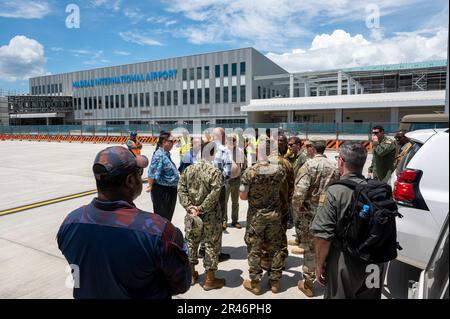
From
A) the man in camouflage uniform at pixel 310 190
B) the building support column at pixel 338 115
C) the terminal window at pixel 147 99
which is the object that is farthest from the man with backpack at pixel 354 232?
the terminal window at pixel 147 99

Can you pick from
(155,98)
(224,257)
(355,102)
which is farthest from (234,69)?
(224,257)

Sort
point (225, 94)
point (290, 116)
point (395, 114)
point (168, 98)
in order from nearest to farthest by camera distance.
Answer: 1. point (395, 114)
2. point (290, 116)
3. point (225, 94)
4. point (168, 98)

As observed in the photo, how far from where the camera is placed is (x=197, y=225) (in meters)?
3.90

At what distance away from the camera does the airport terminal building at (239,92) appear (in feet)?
120

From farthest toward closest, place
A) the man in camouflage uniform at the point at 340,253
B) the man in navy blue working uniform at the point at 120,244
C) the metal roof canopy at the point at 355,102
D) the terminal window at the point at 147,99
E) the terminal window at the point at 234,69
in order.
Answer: the terminal window at the point at 147,99 → the terminal window at the point at 234,69 → the metal roof canopy at the point at 355,102 → the man in camouflage uniform at the point at 340,253 → the man in navy blue working uniform at the point at 120,244

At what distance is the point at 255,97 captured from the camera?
45.6 meters

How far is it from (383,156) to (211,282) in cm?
459

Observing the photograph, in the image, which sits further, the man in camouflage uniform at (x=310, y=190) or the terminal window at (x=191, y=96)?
the terminal window at (x=191, y=96)

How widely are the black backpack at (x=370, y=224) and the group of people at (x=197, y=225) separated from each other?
0.07 meters

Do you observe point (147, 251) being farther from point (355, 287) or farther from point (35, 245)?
point (35, 245)

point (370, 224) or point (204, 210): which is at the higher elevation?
point (370, 224)

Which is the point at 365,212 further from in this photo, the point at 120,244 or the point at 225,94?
the point at 225,94

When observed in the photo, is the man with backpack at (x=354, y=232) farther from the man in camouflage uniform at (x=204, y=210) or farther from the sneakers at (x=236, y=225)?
the sneakers at (x=236, y=225)
